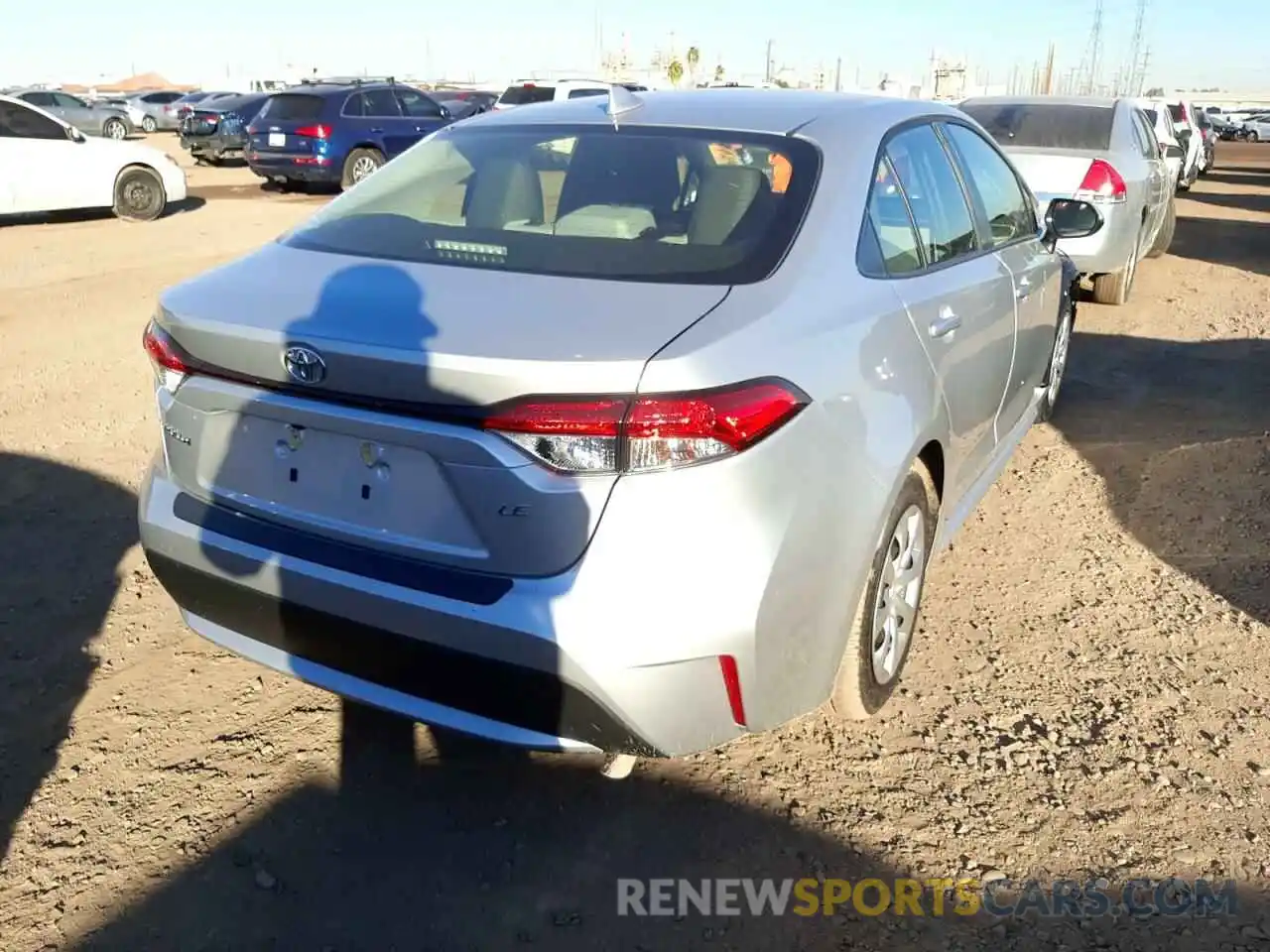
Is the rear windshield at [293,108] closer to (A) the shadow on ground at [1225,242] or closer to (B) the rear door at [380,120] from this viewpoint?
(B) the rear door at [380,120]

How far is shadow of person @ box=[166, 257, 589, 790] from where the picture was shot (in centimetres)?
213

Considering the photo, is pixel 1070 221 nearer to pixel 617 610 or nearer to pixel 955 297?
pixel 955 297

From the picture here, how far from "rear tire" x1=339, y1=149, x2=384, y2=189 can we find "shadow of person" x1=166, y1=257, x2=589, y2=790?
15.1m

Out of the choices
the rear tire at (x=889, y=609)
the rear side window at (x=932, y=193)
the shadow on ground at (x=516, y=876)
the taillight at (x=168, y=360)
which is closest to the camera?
the shadow on ground at (x=516, y=876)

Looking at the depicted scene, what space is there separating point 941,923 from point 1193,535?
103 inches

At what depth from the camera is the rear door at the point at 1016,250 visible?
3865 mm

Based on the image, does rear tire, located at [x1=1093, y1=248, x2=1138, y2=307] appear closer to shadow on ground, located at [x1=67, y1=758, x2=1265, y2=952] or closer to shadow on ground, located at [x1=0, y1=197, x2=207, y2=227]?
shadow on ground, located at [x1=67, y1=758, x2=1265, y2=952]

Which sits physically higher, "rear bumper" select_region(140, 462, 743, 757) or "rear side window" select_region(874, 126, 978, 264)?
"rear side window" select_region(874, 126, 978, 264)

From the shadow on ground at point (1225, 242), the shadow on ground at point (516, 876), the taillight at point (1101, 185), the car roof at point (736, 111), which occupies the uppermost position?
the car roof at point (736, 111)

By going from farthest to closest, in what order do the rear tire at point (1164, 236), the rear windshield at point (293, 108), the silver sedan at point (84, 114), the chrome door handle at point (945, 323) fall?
the silver sedan at point (84, 114)
the rear windshield at point (293, 108)
the rear tire at point (1164, 236)
the chrome door handle at point (945, 323)

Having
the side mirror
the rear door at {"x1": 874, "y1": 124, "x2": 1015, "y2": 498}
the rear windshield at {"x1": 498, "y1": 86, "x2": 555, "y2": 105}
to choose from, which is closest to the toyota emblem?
the rear door at {"x1": 874, "y1": 124, "x2": 1015, "y2": 498}

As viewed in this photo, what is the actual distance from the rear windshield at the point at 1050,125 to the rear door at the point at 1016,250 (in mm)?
4348

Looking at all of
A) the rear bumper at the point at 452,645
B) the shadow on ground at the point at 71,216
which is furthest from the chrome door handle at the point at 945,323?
the shadow on ground at the point at 71,216

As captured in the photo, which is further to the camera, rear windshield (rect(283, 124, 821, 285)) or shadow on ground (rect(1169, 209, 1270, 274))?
shadow on ground (rect(1169, 209, 1270, 274))
